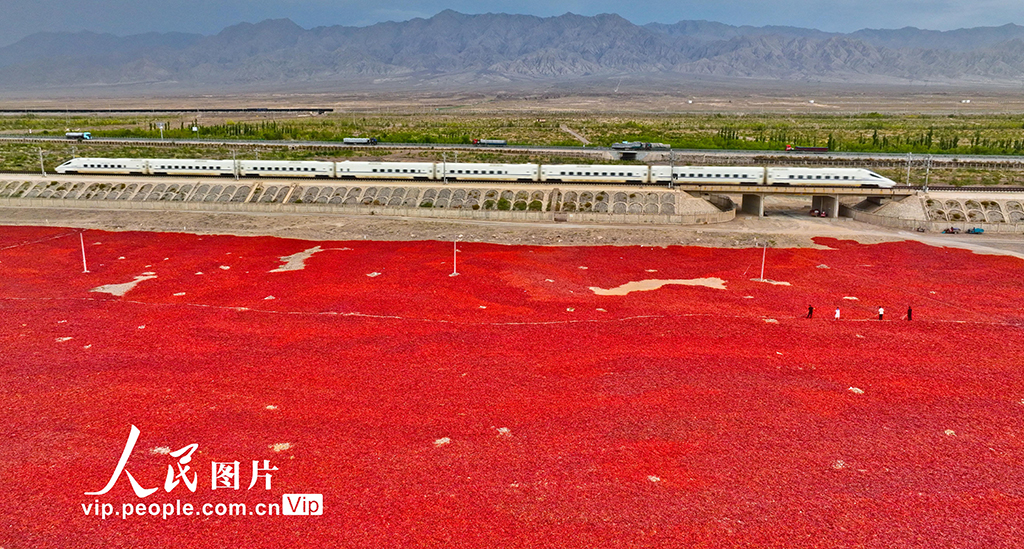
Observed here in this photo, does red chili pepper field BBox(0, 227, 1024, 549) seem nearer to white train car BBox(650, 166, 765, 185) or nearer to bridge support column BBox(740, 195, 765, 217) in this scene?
bridge support column BBox(740, 195, 765, 217)

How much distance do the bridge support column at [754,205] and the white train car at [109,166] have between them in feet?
228

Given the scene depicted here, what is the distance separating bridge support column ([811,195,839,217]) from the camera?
7361 centimetres

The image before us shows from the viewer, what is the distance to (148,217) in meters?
71.5

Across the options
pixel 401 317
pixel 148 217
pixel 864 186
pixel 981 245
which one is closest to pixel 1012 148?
pixel 864 186

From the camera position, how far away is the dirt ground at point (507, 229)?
6184cm

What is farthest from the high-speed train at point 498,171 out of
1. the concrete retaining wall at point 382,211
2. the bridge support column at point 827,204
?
the concrete retaining wall at point 382,211

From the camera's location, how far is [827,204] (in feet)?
245

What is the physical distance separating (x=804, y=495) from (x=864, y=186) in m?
61.7

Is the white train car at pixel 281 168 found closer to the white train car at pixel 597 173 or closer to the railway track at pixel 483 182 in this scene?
the railway track at pixel 483 182

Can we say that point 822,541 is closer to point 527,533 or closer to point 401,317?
point 527,533

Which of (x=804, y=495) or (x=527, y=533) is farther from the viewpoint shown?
(x=804, y=495)

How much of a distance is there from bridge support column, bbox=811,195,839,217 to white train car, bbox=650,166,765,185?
753 cm

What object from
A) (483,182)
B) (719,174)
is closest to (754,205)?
(719,174)

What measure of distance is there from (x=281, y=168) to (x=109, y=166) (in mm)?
21774
